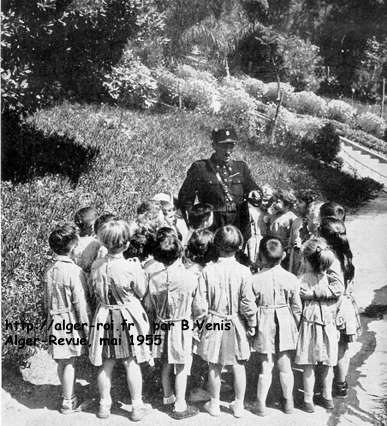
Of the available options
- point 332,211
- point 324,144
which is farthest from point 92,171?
point 324,144

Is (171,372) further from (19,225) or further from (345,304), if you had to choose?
(19,225)

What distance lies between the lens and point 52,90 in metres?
6.85

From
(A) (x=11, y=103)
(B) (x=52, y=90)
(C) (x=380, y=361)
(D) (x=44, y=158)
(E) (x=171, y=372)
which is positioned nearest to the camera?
(E) (x=171, y=372)

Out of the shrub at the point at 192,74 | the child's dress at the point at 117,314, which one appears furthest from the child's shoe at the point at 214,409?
the shrub at the point at 192,74

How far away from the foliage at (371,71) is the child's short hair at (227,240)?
6208mm

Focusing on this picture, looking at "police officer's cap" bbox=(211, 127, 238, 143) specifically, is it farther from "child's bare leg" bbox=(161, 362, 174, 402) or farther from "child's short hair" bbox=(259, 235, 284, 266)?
"child's bare leg" bbox=(161, 362, 174, 402)

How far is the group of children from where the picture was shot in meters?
3.40

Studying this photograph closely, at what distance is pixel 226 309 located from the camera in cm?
342

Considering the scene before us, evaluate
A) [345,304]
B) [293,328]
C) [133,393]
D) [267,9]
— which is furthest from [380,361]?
[267,9]

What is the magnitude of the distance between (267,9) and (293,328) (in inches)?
336

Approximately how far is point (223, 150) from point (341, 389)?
218 cm

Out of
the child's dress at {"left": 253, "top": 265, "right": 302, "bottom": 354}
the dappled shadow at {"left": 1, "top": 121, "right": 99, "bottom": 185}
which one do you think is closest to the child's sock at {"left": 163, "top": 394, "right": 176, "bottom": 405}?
the child's dress at {"left": 253, "top": 265, "right": 302, "bottom": 354}

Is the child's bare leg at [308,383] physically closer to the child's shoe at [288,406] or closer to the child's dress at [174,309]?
the child's shoe at [288,406]

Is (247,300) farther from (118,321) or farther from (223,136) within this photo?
(223,136)
